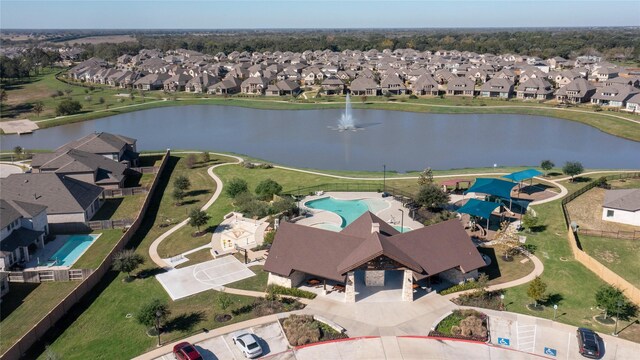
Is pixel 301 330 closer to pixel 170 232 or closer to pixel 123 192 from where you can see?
pixel 170 232

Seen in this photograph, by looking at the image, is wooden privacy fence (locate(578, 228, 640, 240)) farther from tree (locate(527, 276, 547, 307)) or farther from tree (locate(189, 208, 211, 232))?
tree (locate(189, 208, 211, 232))

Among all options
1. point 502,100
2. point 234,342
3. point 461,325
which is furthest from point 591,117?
point 234,342

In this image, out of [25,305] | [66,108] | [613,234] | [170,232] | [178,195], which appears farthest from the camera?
[66,108]

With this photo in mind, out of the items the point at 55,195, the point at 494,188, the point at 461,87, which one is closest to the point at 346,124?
the point at 461,87

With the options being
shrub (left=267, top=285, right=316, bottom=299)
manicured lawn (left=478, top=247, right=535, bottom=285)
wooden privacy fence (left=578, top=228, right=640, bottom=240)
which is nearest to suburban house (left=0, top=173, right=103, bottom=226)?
shrub (left=267, top=285, right=316, bottom=299)

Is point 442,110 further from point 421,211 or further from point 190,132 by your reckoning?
point 421,211

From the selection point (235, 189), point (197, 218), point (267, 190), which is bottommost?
point (197, 218)
